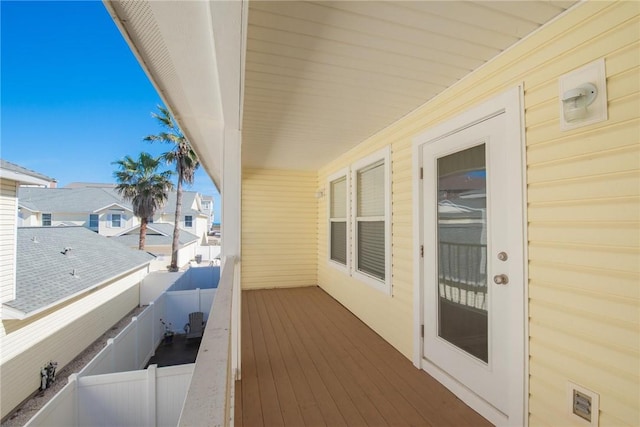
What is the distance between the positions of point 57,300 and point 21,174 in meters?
2.69

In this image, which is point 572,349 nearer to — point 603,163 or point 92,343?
point 603,163

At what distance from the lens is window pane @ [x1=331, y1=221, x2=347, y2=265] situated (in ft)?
14.6

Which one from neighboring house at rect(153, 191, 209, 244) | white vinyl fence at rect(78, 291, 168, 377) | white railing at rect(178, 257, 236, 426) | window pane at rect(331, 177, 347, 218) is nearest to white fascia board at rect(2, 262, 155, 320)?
white vinyl fence at rect(78, 291, 168, 377)

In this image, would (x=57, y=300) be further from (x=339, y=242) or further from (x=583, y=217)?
(x=583, y=217)

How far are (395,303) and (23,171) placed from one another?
7442mm

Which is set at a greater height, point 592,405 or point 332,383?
point 592,405

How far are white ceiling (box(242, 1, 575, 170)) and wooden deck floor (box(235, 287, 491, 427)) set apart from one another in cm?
244

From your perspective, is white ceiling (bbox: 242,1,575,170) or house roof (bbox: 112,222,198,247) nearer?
white ceiling (bbox: 242,1,575,170)

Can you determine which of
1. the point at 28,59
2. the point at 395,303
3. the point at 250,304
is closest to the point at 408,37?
the point at 395,303

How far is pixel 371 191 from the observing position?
3615 mm

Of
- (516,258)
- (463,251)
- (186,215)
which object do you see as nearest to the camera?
(516,258)

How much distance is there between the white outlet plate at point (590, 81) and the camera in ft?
4.11

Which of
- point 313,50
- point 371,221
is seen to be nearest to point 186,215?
point 371,221

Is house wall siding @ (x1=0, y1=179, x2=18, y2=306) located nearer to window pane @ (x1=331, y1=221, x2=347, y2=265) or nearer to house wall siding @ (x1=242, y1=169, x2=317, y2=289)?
house wall siding @ (x1=242, y1=169, x2=317, y2=289)
